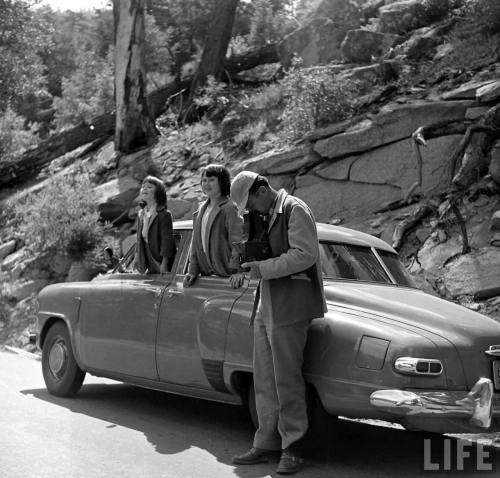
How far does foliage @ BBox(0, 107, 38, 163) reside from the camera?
22.7 meters

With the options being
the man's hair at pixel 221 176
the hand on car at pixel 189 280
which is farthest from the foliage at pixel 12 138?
the hand on car at pixel 189 280

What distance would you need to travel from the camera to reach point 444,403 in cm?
487

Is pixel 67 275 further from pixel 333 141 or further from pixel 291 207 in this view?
pixel 291 207

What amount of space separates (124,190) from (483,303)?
968 cm

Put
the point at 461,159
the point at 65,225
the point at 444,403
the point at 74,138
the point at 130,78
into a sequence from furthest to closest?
A: the point at 74,138 → the point at 130,78 → the point at 65,225 → the point at 461,159 → the point at 444,403

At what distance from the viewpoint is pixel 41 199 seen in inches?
646

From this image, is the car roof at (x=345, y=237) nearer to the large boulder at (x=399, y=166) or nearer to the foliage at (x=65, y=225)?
the large boulder at (x=399, y=166)

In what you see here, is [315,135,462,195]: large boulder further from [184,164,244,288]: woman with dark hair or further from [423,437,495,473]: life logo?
[423,437,495,473]: life logo

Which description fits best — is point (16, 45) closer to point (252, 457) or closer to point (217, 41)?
point (217, 41)

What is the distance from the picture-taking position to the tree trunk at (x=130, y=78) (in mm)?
19422

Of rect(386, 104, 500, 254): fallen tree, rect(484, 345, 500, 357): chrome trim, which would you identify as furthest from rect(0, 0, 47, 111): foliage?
rect(484, 345, 500, 357): chrome trim

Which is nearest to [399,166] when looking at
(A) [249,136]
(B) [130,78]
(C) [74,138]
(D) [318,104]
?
(D) [318,104]

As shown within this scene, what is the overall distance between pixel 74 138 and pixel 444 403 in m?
18.3

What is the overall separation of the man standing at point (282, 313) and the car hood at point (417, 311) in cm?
37
